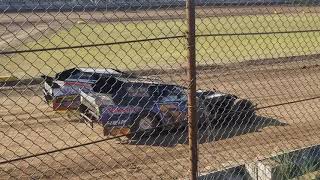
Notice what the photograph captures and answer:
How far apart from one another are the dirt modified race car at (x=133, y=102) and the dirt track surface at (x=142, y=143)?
1.44ft

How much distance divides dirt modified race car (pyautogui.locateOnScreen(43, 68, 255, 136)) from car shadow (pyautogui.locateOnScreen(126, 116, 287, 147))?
1.08 ft

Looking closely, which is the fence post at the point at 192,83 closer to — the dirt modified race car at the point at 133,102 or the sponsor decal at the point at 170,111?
the dirt modified race car at the point at 133,102

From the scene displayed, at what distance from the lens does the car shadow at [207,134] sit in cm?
921

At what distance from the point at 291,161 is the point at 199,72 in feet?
35.9

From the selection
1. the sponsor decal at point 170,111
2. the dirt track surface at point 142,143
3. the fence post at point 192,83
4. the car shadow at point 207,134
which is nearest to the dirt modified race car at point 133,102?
the sponsor decal at point 170,111

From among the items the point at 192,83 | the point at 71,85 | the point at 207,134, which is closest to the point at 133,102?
the point at 207,134

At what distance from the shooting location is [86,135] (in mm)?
9656

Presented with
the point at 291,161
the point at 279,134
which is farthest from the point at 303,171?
the point at 279,134

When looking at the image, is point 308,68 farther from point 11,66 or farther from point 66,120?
point 11,66

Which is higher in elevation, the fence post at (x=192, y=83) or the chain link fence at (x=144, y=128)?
the fence post at (x=192, y=83)

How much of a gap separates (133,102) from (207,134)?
1.74m

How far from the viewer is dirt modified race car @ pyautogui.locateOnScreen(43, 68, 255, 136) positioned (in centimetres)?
868

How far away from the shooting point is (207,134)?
9523 mm

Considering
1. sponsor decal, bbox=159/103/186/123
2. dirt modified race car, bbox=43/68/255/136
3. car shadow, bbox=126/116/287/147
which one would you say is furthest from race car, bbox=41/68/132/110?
car shadow, bbox=126/116/287/147
